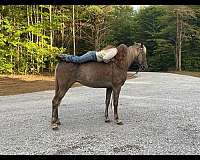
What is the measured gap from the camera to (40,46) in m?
20.4

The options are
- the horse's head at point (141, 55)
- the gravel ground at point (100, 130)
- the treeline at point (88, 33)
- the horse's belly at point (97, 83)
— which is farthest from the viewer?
the treeline at point (88, 33)

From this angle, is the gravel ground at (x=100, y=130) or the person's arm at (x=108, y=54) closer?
the gravel ground at (x=100, y=130)

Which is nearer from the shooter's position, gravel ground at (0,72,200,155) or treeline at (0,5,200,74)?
gravel ground at (0,72,200,155)

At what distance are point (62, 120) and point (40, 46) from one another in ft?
47.8

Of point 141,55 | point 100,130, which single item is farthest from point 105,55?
point 100,130

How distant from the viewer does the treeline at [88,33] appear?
20.0 metres

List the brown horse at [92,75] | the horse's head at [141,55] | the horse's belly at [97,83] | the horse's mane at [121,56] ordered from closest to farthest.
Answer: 1. the brown horse at [92,75]
2. the horse's belly at [97,83]
3. the horse's mane at [121,56]
4. the horse's head at [141,55]

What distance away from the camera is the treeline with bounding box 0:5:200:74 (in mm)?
19953

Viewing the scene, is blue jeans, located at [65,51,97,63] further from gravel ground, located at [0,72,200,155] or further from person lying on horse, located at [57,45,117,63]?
gravel ground, located at [0,72,200,155]

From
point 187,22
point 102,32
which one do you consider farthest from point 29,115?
point 187,22

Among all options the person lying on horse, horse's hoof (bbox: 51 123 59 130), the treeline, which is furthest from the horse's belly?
the treeline

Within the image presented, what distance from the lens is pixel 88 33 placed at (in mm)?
27734

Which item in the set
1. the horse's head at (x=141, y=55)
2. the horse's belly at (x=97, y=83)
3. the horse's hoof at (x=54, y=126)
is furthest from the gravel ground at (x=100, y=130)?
the horse's head at (x=141, y=55)

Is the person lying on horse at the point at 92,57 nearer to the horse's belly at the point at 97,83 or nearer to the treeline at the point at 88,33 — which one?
the horse's belly at the point at 97,83
